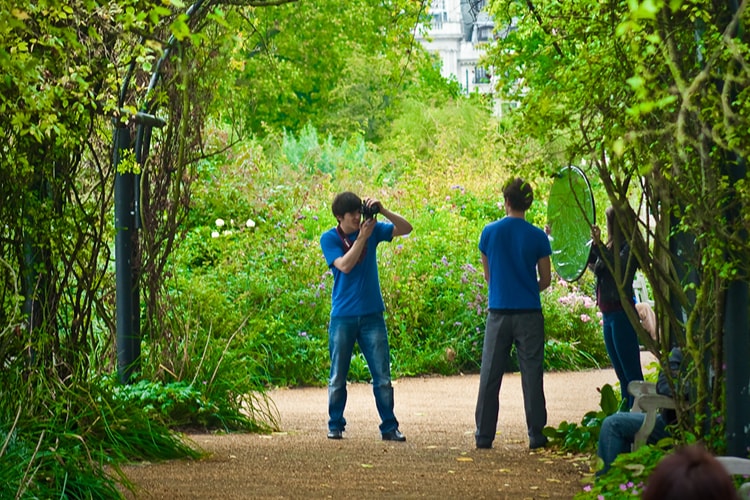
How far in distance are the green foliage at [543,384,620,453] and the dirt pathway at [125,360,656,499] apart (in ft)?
0.44

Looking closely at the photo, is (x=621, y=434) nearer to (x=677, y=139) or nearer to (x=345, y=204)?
(x=677, y=139)

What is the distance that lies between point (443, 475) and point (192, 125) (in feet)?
11.6

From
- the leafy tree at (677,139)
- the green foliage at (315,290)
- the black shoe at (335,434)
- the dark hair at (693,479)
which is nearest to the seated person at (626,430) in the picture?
the leafy tree at (677,139)

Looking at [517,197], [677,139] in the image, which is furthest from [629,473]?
[517,197]

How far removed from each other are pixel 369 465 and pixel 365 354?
4.60ft

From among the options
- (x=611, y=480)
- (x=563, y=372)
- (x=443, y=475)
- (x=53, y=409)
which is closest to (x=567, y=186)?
(x=443, y=475)

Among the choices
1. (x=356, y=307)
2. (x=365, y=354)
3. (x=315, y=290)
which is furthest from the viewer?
(x=315, y=290)

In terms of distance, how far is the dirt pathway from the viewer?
618cm

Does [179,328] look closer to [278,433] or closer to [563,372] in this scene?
[278,433]

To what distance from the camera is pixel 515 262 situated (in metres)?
8.02

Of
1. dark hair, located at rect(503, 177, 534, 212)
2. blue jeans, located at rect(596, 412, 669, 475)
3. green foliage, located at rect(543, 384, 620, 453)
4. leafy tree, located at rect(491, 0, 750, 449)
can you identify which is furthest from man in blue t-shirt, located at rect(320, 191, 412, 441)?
blue jeans, located at rect(596, 412, 669, 475)

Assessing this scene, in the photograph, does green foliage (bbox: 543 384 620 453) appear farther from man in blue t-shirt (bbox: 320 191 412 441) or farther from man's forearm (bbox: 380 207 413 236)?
man's forearm (bbox: 380 207 413 236)

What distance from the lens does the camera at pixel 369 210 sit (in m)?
8.43

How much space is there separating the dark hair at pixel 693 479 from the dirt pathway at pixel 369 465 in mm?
4086
